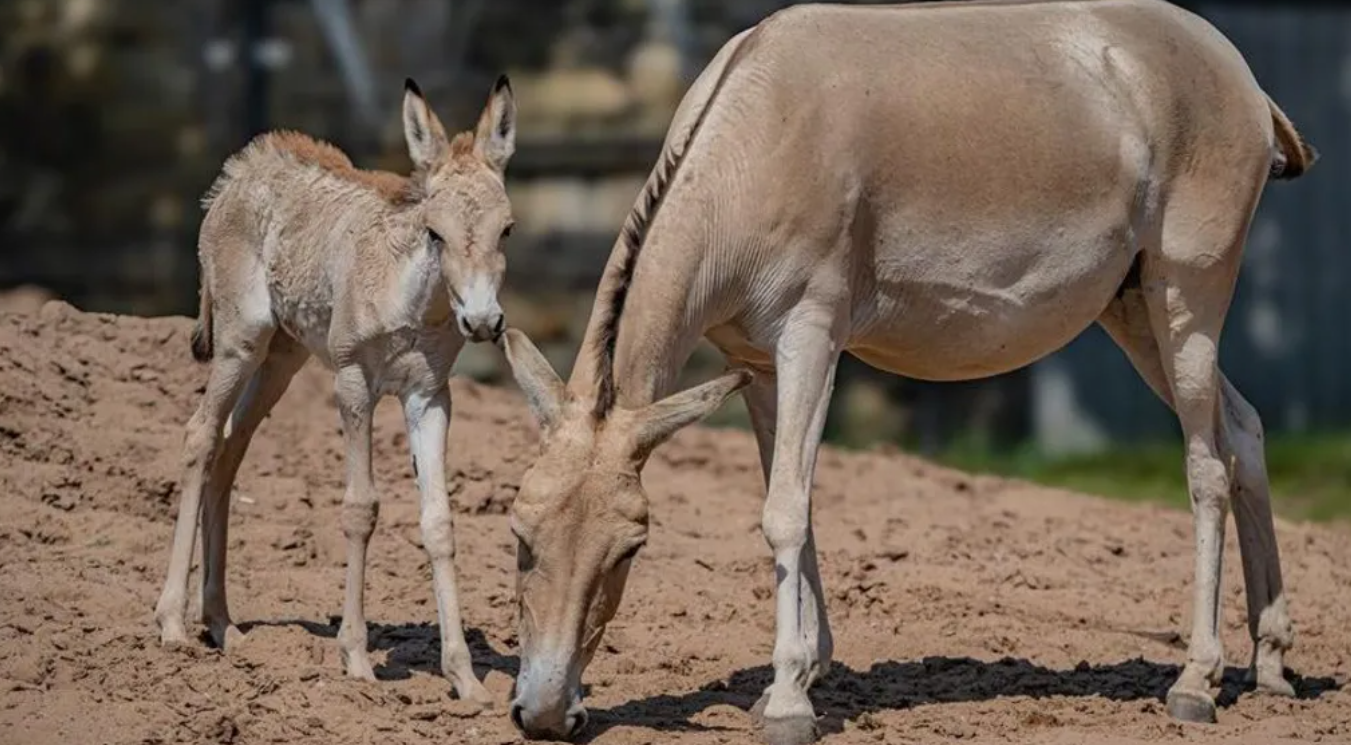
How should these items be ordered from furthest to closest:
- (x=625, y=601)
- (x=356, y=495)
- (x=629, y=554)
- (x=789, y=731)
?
1. (x=625, y=601)
2. (x=356, y=495)
3. (x=789, y=731)
4. (x=629, y=554)

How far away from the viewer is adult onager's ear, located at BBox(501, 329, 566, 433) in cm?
781

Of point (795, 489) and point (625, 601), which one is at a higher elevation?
point (795, 489)

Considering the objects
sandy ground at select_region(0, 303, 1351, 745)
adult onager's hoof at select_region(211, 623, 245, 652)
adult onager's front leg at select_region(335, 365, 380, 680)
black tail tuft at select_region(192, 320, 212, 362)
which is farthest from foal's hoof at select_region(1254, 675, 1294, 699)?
black tail tuft at select_region(192, 320, 212, 362)

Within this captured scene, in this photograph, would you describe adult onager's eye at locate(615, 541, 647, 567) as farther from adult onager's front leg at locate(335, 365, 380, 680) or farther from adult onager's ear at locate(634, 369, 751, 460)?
adult onager's front leg at locate(335, 365, 380, 680)

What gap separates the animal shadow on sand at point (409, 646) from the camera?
8.88 m

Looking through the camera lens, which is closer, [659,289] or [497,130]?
[659,289]

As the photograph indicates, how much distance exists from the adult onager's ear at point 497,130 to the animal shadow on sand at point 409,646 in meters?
1.90

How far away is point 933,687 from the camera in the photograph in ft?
30.2

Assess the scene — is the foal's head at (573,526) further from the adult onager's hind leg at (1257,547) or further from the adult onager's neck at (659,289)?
the adult onager's hind leg at (1257,547)

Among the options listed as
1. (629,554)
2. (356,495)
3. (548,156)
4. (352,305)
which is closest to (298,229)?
(352,305)

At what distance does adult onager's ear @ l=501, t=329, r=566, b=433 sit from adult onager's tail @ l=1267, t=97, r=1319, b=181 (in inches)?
136

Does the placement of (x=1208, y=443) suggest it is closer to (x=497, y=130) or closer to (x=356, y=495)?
(x=497, y=130)

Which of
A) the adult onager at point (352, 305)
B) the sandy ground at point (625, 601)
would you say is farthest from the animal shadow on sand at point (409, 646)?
the adult onager at point (352, 305)

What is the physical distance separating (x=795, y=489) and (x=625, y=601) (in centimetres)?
193
